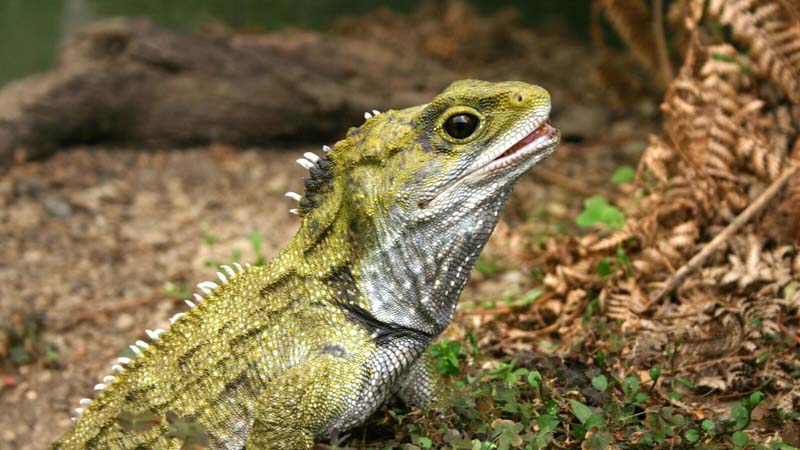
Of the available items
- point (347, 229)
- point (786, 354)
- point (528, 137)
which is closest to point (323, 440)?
point (347, 229)

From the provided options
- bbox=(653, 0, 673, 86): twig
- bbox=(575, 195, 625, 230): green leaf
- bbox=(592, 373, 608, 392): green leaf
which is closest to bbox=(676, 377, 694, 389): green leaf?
bbox=(592, 373, 608, 392): green leaf

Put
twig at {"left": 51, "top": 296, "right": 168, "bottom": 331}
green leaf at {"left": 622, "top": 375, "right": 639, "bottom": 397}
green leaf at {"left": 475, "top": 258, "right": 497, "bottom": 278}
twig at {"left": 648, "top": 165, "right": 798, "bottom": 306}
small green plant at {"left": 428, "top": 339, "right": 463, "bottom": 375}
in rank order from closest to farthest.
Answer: green leaf at {"left": 622, "top": 375, "right": 639, "bottom": 397}
small green plant at {"left": 428, "top": 339, "right": 463, "bottom": 375}
twig at {"left": 648, "top": 165, "right": 798, "bottom": 306}
twig at {"left": 51, "top": 296, "right": 168, "bottom": 331}
green leaf at {"left": 475, "top": 258, "right": 497, "bottom": 278}

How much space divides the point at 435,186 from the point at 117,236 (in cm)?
561

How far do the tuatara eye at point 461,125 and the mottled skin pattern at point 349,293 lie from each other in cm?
2

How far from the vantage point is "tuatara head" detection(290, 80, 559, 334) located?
367cm

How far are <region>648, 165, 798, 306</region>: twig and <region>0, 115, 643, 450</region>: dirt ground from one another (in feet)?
6.30

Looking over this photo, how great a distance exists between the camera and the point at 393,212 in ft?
12.3

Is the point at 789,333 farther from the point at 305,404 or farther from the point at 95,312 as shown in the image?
the point at 95,312

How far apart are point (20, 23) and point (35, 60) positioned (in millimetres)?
492

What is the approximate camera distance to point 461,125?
371 centimetres

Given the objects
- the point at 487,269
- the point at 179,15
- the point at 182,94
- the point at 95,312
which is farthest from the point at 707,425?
the point at 179,15

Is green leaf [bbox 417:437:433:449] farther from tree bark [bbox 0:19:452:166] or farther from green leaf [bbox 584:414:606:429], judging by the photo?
tree bark [bbox 0:19:452:166]

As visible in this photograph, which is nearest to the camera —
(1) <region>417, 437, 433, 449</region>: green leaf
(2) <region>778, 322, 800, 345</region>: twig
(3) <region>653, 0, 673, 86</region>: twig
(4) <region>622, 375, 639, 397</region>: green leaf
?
(1) <region>417, 437, 433, 449</region>: green leaf

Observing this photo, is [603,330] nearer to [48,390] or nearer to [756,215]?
[756,215]
